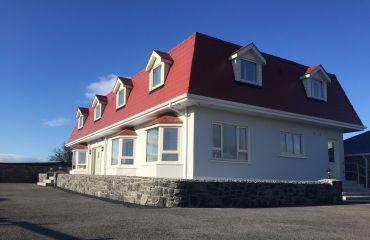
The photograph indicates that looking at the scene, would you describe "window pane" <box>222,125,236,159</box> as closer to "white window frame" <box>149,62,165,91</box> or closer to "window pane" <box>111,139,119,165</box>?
"white window frame" <box>149,62,165,91</box>

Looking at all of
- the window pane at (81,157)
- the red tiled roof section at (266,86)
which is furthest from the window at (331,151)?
the window pane at (81,157)

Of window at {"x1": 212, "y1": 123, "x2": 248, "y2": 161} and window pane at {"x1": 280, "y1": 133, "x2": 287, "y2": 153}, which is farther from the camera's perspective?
window pane at {"x1": 280, "y1": 133, "x2": 287, "y2": 153}

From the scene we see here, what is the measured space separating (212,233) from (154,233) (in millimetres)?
1251

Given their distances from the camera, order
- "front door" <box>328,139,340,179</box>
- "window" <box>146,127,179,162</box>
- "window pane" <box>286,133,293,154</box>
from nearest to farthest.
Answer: "window" <box>146,127,179,162</box>
"window pane" <box>286,133,293,154</box>
"front door" <box>328,139,340,179</box>

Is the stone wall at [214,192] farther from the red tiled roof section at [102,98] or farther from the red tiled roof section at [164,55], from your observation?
the red tiled roof section at [102,98]

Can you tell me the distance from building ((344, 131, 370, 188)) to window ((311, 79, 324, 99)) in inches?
212

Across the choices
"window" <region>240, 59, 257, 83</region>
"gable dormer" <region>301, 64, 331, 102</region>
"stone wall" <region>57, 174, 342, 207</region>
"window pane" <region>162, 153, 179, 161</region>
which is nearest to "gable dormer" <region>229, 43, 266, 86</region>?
"window" <region>240, 59, 257, 83</region>

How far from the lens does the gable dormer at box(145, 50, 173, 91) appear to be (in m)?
18.3

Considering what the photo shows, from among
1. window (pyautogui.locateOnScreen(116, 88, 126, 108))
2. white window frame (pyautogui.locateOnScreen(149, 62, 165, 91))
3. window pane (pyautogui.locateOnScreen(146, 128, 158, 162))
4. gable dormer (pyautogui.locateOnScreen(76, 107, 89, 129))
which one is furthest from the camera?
gable dormer (pyautogui.locateOnScreen(76, 107, 89, 129))

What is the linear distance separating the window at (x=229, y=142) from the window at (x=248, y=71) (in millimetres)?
2402

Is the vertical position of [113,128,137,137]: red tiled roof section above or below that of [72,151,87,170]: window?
above

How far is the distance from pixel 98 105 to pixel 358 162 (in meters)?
17.9

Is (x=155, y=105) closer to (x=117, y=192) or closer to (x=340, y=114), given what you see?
(x=117, y=192)

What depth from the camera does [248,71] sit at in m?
18.4
